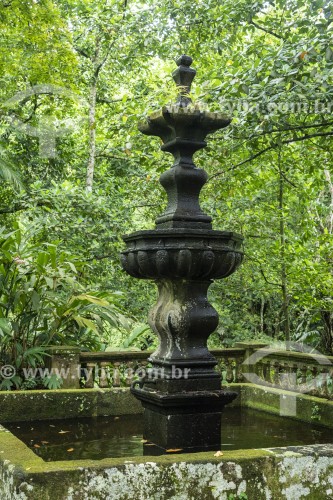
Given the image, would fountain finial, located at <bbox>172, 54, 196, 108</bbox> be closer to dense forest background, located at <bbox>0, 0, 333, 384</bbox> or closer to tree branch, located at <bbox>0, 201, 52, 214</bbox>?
dense forest background, located at <bbox>0, 0, 333, 384</bbox>

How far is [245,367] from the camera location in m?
8.58

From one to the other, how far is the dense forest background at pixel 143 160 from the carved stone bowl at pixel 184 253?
1491 mm

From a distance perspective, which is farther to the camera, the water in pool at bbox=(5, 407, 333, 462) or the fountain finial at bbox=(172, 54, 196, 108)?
the fountain finial at bbox=(172, 54, 196, 108)

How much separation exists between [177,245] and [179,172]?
2.48 feet

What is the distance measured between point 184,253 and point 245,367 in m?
4.10

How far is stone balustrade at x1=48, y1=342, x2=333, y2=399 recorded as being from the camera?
24.1ft

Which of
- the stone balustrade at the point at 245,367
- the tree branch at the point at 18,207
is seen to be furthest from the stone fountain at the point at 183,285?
the tree branch at the point at 18,207

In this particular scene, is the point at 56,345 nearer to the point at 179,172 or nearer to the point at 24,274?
the point at 24,274

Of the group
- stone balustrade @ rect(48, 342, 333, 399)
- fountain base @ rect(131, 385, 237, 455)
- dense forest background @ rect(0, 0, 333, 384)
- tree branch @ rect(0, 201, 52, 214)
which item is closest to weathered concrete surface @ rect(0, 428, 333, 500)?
fountain base @ rect(131, 385, 237, 455)

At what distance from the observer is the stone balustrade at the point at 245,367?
7.33 meters

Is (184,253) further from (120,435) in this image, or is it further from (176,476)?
(120,435)

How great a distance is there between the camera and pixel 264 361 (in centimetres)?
842

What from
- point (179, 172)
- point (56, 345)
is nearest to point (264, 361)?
point (56, 345)

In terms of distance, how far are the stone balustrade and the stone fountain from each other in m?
1.95
